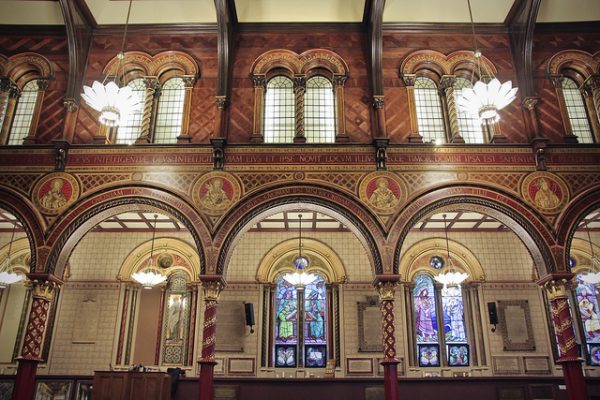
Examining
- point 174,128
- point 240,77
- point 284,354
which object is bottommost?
point 284,354

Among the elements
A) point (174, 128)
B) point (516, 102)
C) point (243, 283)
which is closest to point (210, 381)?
point (243, 283)

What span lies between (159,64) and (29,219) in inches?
211

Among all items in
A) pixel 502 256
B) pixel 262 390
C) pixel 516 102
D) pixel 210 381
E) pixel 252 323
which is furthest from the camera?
pixel 502 256

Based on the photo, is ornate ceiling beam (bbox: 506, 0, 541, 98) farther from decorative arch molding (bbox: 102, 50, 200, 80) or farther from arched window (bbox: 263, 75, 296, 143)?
decorative arch molding (bbox: 102, 50, 200, 80)

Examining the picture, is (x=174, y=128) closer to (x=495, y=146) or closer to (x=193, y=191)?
(x=193, y=191)

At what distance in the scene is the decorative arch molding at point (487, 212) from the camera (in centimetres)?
1190

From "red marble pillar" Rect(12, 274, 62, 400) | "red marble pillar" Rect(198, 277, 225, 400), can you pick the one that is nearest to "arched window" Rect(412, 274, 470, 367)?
"red marble pillar" Rect(198, 277, 225, 400)

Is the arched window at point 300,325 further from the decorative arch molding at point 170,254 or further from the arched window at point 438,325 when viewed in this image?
the arched window at point 438,325

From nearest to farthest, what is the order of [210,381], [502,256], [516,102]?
[210,381] < [516,102] < [502,256]

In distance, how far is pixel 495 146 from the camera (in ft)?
41.3

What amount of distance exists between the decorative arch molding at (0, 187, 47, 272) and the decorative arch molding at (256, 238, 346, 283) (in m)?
6.89

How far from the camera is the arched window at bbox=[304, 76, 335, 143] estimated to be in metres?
13.5

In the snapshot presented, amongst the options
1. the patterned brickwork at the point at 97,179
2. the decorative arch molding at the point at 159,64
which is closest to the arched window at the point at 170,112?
the decorative arch molding at the point at 159,64

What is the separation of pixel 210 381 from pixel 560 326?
8.10 meters
